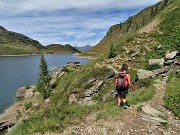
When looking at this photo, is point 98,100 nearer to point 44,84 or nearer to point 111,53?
point 111,53

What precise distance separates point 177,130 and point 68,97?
79.1 ft

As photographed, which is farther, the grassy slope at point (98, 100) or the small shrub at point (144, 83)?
the small shrub at point (144, 83)

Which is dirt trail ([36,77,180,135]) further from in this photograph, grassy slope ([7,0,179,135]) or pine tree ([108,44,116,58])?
pine tree ([108,44,116,58])

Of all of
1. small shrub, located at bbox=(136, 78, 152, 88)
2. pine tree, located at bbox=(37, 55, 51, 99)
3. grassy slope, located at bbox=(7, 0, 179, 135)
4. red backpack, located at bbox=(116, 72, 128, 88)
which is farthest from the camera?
pine tree, located at bbox=(37, 55, 51, 99)

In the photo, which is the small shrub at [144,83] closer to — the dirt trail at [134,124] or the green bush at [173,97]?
the green bush at [173,97]

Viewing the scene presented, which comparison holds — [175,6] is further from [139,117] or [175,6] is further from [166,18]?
[139,117]

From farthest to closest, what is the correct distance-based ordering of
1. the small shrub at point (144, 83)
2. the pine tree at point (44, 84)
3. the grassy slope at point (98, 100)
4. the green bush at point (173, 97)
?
the pine tree at point (44, 84), the small shrub at point (144, 83), the green bush at point (173, 97), the grassy slope at point (98, 100)

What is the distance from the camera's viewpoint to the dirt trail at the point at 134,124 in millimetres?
15984

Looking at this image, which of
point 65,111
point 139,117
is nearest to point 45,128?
point 65,111

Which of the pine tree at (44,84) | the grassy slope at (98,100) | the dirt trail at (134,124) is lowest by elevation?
the pine tree at (44,84)

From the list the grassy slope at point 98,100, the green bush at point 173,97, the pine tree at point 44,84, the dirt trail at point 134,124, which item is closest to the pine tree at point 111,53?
the grassy slope at point 98,100

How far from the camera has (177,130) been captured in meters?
16.6

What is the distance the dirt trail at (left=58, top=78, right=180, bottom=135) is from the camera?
52.4 ft

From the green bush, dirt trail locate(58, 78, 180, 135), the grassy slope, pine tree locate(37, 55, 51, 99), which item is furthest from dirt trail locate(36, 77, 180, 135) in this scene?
pine tree locate(37, 55, 51, 99)
